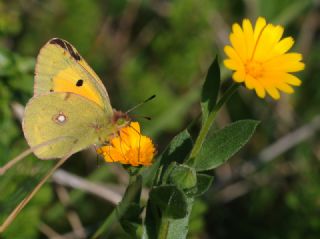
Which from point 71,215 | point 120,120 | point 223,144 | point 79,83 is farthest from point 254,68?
point 71,215

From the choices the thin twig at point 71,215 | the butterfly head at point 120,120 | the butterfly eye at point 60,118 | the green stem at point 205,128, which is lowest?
the thin twig at point 71,215

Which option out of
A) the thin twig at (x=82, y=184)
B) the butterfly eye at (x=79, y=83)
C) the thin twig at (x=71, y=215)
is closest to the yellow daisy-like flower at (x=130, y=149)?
the butterfly eye at (x=79, y=83)

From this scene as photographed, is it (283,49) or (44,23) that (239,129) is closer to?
(283,49)

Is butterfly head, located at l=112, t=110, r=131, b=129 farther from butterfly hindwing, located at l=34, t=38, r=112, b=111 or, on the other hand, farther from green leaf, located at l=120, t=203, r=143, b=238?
green leaf, located at l=120, t=203, r=143, b=238

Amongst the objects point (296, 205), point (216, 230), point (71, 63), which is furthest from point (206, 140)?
point (216, 230)

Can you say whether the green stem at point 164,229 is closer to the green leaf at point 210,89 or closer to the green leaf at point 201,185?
the green leaf at point 201,185

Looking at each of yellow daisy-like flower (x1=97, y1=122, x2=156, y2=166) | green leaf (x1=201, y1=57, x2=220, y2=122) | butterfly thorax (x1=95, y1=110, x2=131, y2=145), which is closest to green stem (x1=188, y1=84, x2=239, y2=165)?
green leaf (x1=201, y1=57, x2=220, y2=122)

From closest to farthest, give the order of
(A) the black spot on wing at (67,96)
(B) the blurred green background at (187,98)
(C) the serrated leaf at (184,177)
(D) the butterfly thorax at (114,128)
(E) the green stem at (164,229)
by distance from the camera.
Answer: (C) the serrated leaf at (184,177)
(E) the green stem at (164,229)
(D) the butterfly thorax at (114,128)
(A) the black spot on wing at (67,96)
(B) the blurred green background at (187,98)
